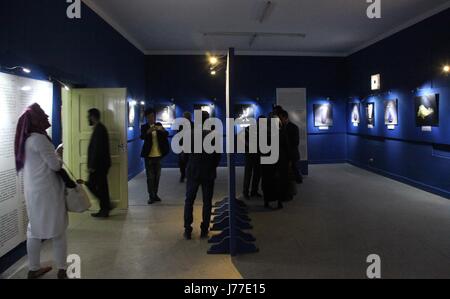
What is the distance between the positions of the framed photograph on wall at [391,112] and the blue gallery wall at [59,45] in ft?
23.7

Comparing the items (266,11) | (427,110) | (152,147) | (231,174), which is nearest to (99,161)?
(152,147)

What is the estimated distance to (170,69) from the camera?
12648 mm

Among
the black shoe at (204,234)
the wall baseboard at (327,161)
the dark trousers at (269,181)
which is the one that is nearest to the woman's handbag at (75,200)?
the black shoe at (204,234)

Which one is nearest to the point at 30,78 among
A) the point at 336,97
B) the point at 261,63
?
the point at 261,63

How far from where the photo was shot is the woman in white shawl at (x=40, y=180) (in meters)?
3.53

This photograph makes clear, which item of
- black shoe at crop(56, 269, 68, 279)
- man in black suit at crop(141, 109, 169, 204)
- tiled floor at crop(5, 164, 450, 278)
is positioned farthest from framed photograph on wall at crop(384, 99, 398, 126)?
black shoe at crop(56, 269, 68, 279)

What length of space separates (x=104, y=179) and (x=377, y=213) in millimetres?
4927

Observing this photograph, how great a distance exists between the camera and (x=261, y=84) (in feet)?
42.3

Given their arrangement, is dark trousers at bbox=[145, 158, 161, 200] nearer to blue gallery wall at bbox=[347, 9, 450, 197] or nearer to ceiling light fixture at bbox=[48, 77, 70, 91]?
ceiling light fixture at bbox=[48, 77, 70, 91]

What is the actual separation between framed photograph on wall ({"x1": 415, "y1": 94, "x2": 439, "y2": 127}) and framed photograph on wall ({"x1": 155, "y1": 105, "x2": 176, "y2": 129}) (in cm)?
758

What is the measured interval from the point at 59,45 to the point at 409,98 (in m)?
7.95

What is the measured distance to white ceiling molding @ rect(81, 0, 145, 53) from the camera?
715 cm

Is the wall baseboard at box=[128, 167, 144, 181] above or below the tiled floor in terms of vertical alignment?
above
